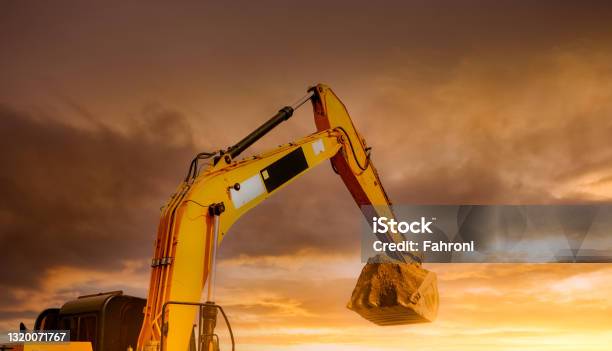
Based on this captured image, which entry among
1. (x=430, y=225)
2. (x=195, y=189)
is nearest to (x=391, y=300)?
(x=430, y=225)

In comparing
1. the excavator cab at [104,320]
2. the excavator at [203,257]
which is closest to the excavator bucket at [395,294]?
the excavator at [203,257]

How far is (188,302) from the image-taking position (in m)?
8.73

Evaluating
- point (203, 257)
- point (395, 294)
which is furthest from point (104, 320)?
point (395, 294)

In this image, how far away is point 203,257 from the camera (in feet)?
29.8

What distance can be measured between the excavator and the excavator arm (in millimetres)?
12

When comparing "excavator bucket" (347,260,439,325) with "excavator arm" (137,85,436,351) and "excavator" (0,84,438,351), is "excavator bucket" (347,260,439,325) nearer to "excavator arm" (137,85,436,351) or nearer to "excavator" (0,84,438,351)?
"excavator" (0,84,438,351)

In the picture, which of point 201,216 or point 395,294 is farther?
point 395,294

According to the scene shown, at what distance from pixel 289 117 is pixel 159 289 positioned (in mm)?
3877

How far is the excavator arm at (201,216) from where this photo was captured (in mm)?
8602

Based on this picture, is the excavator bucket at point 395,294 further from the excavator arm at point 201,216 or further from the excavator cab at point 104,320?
the excavator cab at point 104,320

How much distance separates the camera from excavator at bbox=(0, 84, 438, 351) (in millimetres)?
8609

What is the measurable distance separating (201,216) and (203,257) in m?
0.51

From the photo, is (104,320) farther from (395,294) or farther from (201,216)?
(395,294)

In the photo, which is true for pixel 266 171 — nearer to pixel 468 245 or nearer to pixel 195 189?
pixel 195 189
